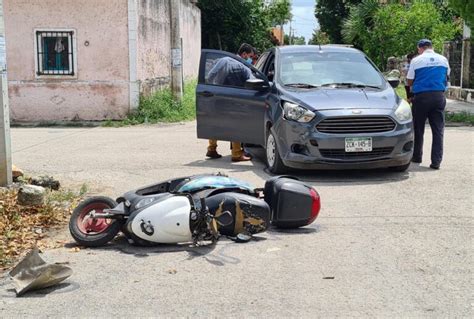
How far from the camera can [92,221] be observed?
604cm

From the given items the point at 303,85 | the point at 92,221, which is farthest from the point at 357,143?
the point at 92,221

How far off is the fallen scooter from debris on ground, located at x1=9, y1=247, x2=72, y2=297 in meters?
0.96

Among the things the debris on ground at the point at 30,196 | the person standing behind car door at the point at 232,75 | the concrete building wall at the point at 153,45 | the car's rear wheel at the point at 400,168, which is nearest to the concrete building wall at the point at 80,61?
the concrete building wall at the point at 153,45

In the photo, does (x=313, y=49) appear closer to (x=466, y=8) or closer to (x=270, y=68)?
(x=270, y=68)

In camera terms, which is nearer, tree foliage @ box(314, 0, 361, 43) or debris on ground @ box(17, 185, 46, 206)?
debris on ground @ box(17, 185, 46, 206)

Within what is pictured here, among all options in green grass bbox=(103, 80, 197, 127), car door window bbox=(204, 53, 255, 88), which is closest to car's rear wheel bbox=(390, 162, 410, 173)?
car door window bbox=(204, 53, 255, 88)

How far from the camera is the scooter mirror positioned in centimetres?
584

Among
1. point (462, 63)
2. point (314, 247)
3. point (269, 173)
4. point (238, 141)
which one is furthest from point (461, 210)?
point (462, 63)

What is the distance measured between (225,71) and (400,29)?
2205 cm

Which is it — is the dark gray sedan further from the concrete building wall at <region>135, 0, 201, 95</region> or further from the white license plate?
the concrete building wall at <region>135, 0, 201, 95</region>

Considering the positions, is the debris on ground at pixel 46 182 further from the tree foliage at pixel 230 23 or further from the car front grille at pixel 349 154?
the tree foliage at pixel 230 23

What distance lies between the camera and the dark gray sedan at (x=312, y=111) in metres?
8.61

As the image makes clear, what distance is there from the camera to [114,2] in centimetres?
1736

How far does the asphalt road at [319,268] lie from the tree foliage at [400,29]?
2262 cm
